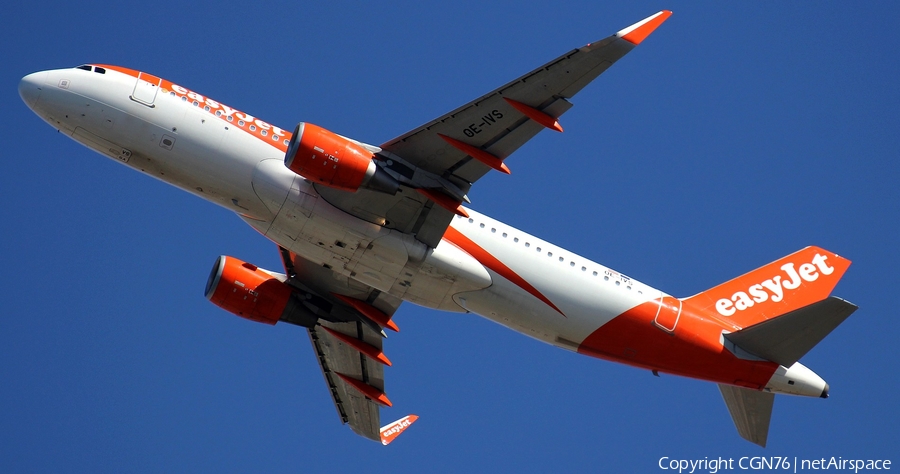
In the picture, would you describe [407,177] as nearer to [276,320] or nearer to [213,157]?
[213,157]

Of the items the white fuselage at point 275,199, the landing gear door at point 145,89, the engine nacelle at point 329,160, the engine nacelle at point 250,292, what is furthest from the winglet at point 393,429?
the landing gear door at point 145,89

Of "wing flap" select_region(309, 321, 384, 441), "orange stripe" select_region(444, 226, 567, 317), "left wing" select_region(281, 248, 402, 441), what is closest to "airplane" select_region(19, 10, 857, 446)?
"orange stripe" select_region(444, 226, 567, 317)

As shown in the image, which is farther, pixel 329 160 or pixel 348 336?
pixel 348 336

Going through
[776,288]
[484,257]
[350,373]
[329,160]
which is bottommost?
[350,373]

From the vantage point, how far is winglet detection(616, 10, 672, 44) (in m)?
25.8

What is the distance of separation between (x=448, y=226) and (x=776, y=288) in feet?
44.4

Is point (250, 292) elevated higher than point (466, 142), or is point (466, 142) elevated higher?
point (466, 142)

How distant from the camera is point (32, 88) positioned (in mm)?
29859

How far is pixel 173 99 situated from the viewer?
99.1 feet

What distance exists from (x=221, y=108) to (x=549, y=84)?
1094 centimetres

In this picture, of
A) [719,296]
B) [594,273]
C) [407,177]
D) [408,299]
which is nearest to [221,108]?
[407,177]

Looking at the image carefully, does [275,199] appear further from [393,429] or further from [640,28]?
[393,429]

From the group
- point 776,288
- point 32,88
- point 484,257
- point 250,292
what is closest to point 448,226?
point 484,257

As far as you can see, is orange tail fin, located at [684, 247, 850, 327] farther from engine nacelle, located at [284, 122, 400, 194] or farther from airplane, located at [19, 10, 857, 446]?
engine nacelle, located at [284, 122, 400, 194]
